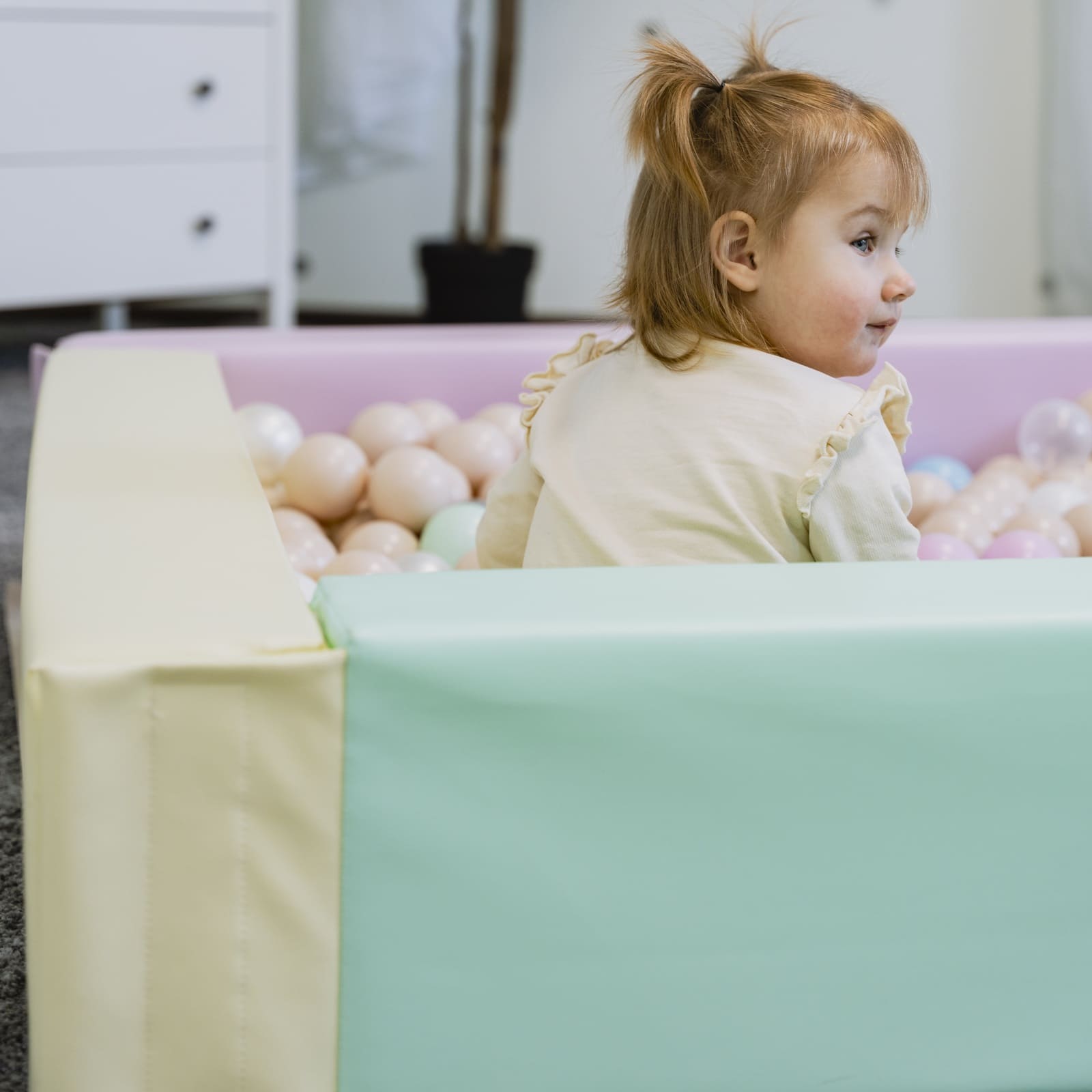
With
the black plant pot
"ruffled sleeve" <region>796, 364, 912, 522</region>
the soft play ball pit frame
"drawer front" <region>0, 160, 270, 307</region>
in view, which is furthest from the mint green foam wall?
the black plant pot

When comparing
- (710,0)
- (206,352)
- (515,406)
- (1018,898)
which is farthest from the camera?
(710,0)

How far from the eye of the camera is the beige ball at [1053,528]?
117 centimetres

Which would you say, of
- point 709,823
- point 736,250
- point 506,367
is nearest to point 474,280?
point 506,367

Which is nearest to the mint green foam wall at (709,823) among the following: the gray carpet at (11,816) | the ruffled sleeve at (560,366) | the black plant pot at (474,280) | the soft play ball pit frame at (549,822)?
the soft play ball pit frame at (549,822)

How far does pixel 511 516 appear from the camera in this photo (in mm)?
897

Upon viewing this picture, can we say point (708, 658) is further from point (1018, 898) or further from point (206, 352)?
point (206, 352)

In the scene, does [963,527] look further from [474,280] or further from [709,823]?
[474,280]

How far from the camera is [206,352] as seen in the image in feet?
3.93

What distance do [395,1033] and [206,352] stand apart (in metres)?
0.74

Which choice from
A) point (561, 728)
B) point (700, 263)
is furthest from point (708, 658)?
point (700, 263)

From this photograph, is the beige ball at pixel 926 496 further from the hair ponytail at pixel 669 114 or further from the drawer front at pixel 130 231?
the drawer front at pixel 130 231

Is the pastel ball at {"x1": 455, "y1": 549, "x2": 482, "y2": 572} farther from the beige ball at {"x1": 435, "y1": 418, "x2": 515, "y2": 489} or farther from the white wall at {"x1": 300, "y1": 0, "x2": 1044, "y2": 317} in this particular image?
the white wall at {"x1": 300, "y1": 0, "x2": 1044, "y2": 317}

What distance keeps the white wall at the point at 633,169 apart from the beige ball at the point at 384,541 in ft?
4.92

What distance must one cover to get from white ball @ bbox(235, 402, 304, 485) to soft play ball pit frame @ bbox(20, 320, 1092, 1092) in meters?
0.57
